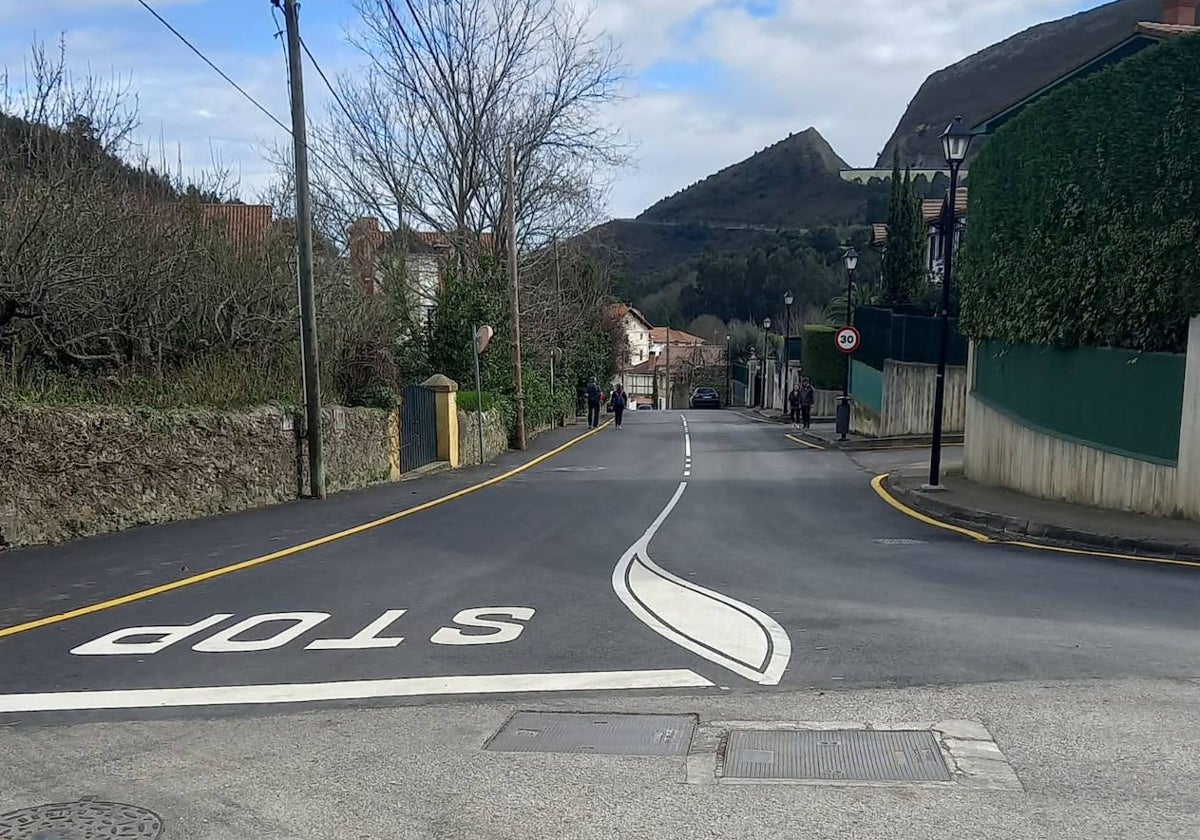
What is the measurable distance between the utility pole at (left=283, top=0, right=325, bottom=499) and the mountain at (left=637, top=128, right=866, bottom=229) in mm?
112419

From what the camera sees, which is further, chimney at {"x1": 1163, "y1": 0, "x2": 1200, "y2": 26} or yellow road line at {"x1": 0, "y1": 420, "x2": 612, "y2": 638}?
chimney at {"x1": 1163, "y1": 0, "x2": 1200, "y2": 26}

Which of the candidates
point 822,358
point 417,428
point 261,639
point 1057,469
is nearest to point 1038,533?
point 1057,469

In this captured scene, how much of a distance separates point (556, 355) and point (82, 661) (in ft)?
129

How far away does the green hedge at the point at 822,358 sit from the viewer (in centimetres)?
4603

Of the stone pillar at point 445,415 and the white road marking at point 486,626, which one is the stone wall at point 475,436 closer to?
the stone pillar at point 445,415

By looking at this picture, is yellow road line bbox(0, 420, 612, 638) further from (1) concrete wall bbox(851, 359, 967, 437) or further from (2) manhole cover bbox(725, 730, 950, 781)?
(1) concrete wall bbox(851, 359, 967, 437)

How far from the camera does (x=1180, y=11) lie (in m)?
22.9

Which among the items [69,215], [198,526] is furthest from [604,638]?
[69,215]

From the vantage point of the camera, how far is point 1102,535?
11.2m

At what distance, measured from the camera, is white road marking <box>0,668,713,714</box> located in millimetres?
5621

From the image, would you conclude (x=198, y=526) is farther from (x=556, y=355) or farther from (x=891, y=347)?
(x=556, y=355)

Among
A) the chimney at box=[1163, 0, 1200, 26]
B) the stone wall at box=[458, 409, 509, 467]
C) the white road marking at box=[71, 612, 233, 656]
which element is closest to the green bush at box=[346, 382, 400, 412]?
the stone wall at box=[458, 409, 509, 467]

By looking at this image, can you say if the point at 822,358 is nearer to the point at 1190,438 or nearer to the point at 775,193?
the point at 1190,438

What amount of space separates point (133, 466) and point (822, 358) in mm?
37788
